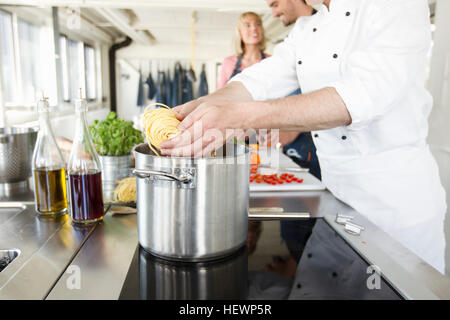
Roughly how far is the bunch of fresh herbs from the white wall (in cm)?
185

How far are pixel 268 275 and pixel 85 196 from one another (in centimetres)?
45

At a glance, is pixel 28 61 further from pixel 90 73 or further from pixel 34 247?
→ pixel 34 247

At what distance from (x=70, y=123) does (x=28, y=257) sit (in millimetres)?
3986

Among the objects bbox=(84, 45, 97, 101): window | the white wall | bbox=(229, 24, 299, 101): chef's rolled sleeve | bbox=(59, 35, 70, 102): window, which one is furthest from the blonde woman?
bbox=(84, 45, 97, 101): window

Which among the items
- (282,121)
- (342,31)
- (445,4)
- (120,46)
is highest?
(120,46)

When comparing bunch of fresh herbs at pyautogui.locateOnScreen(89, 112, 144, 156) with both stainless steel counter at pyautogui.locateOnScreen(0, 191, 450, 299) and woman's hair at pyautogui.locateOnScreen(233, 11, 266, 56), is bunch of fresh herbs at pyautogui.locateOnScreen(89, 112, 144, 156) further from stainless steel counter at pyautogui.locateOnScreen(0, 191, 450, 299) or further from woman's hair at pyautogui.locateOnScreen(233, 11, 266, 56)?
woman's hair at pyautogui.locateOnScreen(233, 11, 266, 56)

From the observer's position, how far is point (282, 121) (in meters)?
0.78

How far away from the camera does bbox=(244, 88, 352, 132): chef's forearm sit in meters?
0.76

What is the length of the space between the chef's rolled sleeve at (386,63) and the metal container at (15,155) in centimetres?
92

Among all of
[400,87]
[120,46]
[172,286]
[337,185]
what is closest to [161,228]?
[172,286]

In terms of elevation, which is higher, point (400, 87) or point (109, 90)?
point (109, 90)

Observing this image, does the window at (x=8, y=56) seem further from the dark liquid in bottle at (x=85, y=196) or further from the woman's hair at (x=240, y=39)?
the dark liquid in bottle at (x=85, y=196)

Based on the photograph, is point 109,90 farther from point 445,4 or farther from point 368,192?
point 368,192

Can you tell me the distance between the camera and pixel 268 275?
62 cm
